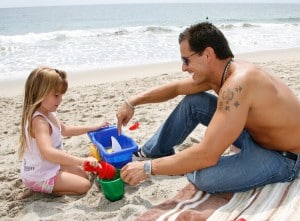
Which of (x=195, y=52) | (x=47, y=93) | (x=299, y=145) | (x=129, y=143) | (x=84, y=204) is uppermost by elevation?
(x=195, y=52)

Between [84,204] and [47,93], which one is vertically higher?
[47,93]

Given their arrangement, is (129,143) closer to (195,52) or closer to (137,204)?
(137,204)

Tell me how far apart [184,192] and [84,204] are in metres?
0.78

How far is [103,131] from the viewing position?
3354 millimetres

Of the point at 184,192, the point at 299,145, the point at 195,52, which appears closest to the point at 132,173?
the point at 184,192

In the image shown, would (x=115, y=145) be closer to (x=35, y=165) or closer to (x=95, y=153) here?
(x=95, y=153)

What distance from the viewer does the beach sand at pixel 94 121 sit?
8.70 feet

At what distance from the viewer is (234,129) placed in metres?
2.23

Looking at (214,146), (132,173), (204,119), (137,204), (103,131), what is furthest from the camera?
(103,131)

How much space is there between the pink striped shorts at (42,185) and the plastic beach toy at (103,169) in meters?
0.40

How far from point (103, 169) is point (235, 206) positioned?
0.99 metres

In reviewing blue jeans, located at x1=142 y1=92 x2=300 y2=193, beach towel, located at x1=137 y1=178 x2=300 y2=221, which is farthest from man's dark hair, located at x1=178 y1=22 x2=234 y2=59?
beach towel, located at x1=137 y1=178 x2=300 y2=221

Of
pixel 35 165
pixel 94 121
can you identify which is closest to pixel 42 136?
Answer: pixel 35 165

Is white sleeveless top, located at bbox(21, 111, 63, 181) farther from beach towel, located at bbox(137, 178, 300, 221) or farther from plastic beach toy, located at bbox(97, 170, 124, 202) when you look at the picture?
beach towel, located at bbox(137, 178, 300, 221)
